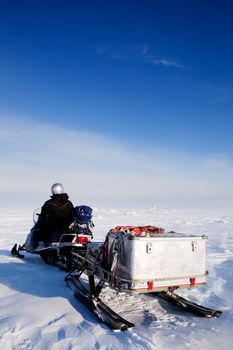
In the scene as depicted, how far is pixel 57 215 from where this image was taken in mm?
7652

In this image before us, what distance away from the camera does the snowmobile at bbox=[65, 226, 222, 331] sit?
4418mm

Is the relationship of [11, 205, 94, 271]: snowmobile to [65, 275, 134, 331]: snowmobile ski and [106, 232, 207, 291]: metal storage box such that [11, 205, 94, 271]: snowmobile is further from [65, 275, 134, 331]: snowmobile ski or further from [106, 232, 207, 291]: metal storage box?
[106, 232, 207, 291]: metal storage box

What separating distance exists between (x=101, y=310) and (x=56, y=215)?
3.22 meters

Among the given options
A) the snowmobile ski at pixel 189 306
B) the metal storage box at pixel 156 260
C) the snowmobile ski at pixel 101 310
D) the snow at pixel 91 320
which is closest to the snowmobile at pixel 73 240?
A: the snow at pixel 91 320

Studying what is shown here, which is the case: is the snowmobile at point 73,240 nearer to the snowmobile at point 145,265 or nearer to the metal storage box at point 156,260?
the snowmobile at point 145,265

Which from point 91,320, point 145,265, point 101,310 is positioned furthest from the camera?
point 101,310

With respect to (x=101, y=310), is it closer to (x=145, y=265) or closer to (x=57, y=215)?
(x=145, y=265)

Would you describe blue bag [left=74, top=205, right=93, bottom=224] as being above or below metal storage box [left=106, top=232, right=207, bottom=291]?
above

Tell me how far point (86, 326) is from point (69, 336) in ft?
1.20

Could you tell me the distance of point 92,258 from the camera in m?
5.50

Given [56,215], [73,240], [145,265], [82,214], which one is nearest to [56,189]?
[56,215]

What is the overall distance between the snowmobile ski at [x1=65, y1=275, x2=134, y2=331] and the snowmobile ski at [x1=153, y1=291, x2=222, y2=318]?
3.86ft

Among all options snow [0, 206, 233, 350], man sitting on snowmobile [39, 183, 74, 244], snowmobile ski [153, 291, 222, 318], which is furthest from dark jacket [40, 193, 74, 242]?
snowmobile ski [153, 291, 222, 318]

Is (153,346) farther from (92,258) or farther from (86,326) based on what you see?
(92,258)
